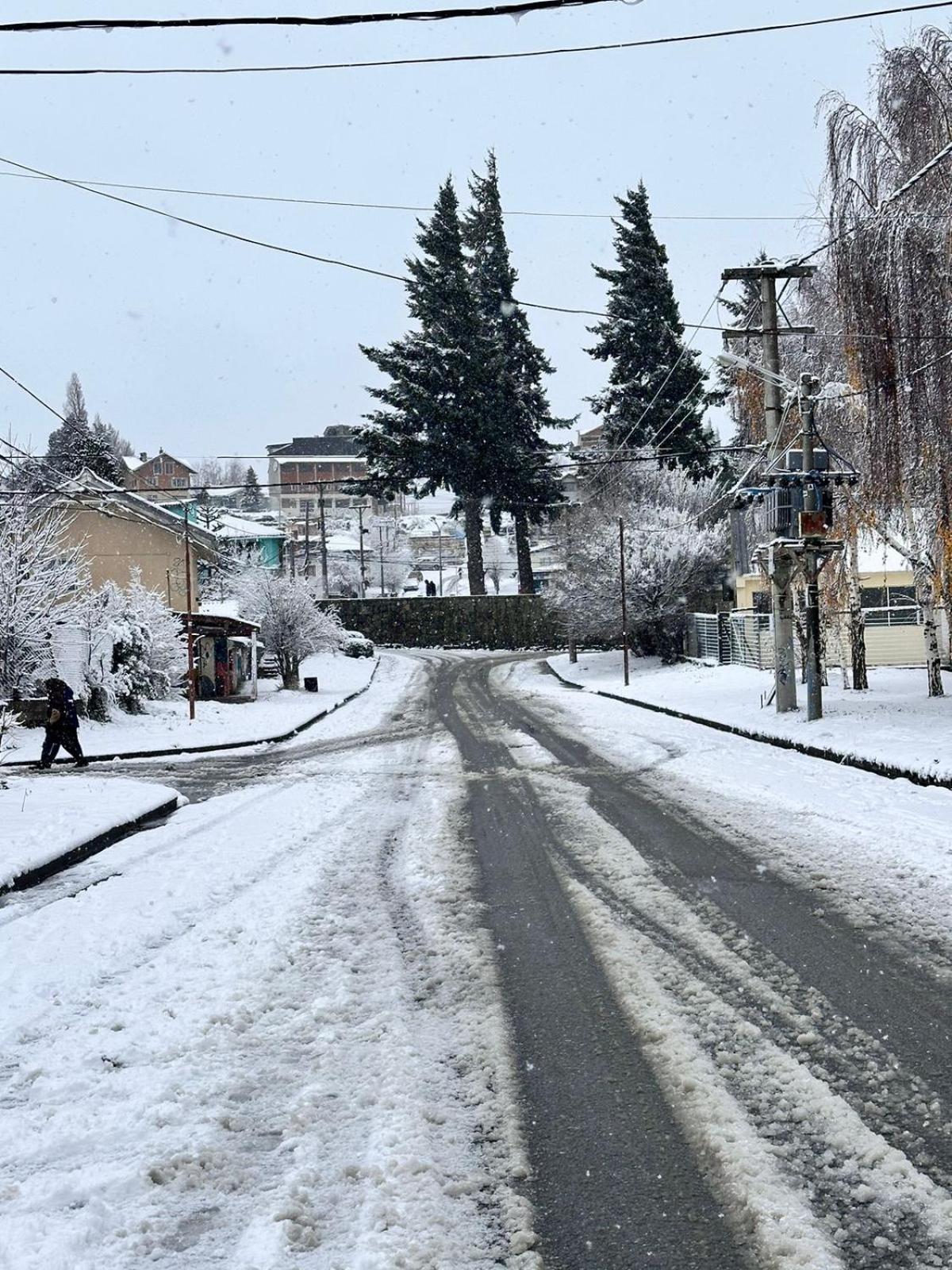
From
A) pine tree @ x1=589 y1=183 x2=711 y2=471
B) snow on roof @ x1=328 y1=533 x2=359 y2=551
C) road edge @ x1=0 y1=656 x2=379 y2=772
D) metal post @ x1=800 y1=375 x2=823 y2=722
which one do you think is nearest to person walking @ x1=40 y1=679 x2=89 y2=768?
road edge @ x1=0 y1=656 x2=379 y2=772

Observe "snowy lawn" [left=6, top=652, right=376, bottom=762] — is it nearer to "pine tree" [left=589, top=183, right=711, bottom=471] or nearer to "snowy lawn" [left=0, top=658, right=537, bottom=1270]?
"snowy lawn" [left=0, top=658, right=537, bottom=1270]

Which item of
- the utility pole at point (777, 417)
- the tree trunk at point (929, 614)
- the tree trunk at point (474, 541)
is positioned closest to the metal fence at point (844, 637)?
the tree trunk at point (929, 614)

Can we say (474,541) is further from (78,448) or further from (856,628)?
(856,628)

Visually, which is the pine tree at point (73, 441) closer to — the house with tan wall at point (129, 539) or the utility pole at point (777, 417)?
the house with tan wall at point (129, 539)

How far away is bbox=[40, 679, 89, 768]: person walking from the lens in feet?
61.1

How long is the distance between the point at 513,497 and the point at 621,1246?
56.6 metres

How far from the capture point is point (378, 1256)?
307 cm

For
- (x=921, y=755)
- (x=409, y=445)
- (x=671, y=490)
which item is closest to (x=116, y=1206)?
(x=921, y=755)

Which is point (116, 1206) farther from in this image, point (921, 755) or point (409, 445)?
point (409, 445)

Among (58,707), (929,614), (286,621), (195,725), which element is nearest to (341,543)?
(286,621)

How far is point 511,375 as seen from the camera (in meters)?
58.4

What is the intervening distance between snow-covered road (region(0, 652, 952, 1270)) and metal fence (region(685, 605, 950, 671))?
22.2 metres

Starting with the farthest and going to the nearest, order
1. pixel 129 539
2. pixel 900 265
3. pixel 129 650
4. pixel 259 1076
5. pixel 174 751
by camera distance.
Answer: pixel 129 539 → pixel 129 650 → pixel 174 751 → pixel 900 265 → pixel 259 1076

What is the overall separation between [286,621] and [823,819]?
3058 cm
